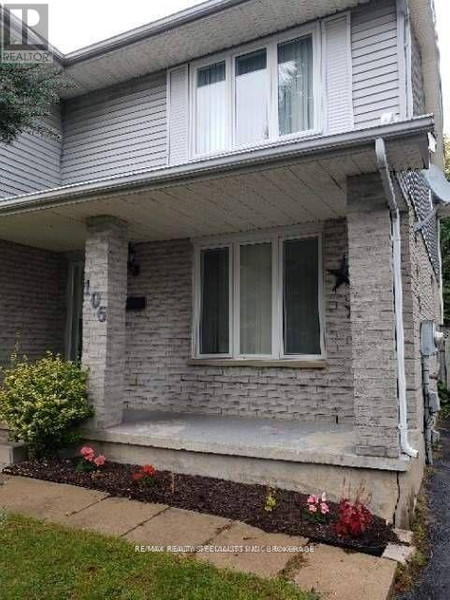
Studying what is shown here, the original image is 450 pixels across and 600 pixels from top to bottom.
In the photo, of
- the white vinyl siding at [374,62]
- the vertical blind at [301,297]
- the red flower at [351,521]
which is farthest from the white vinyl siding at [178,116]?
the red flower at [351,521]

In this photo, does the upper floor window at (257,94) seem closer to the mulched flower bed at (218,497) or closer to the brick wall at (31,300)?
the brick wall at (31,300)

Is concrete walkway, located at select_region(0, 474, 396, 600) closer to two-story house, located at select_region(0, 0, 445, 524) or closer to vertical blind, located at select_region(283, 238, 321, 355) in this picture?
two-story house, located at select_region(0, 0, 445, 524)

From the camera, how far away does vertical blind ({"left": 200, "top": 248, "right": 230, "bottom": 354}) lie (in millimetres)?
7164

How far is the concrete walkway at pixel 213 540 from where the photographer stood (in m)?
3.16

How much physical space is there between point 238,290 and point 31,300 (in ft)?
11.8

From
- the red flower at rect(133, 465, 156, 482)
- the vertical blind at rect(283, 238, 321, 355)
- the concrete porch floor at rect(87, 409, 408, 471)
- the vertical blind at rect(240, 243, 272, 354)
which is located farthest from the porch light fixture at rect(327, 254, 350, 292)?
the red flower at rect(133, 465, 156, 482)

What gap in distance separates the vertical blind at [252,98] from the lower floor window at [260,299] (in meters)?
1.68

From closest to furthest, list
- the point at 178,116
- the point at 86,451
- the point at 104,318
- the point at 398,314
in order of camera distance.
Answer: the point at 398,314
the point at 86,451
the point at 104,318
the point at 178,116

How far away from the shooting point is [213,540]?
3709 mm

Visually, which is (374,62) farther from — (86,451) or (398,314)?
(86,451)

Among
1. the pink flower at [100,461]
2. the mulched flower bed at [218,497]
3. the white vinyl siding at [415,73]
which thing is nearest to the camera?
the mulched flower bed at [218,497]

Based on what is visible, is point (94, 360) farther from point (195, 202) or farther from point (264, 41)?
point (264, 41)

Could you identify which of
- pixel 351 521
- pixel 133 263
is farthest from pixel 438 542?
pixel 133 263

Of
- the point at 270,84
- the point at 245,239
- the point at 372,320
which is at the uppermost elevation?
the point at 270,84
